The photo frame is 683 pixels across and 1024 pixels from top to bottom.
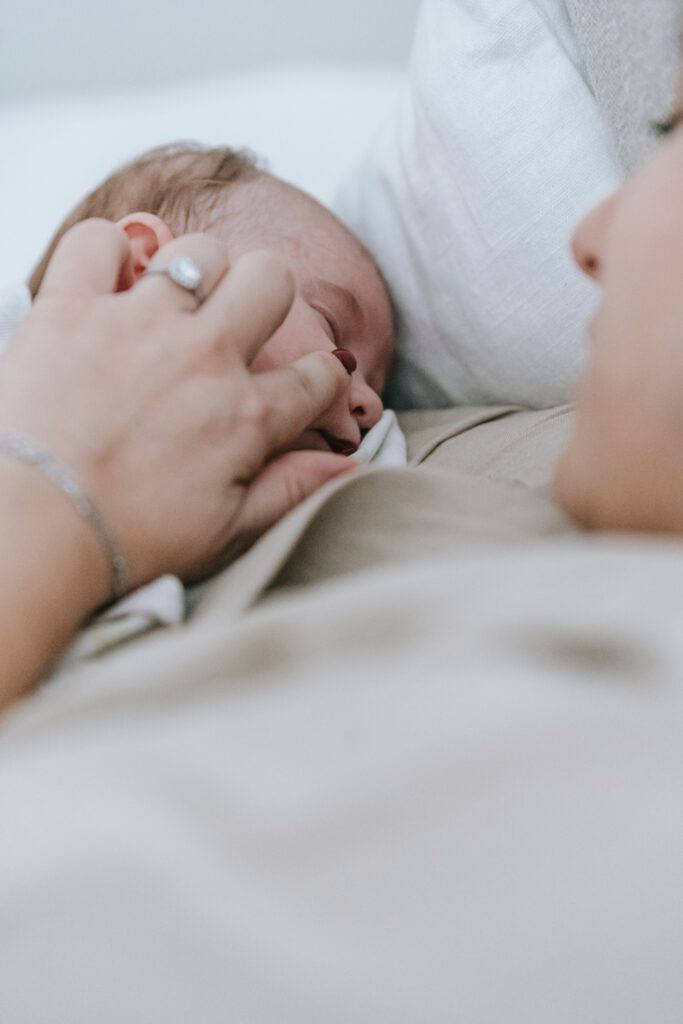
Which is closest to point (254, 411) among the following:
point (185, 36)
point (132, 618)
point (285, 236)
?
point (132, 618)

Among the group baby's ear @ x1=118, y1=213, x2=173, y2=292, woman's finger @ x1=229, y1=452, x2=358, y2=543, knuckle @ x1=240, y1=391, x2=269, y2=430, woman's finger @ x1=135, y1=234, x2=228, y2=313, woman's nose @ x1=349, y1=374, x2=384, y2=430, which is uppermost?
woman's finger @ x1=135, y1=234, x2=228, y2=313

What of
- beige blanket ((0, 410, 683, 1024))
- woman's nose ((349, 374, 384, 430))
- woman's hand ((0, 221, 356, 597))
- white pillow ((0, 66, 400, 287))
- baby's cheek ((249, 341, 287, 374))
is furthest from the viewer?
white pillow ((0, 66, 400, 287))

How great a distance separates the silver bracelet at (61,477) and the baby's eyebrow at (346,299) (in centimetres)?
44

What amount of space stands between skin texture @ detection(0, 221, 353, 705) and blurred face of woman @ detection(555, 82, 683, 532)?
0.19m

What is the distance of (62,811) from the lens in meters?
0.31

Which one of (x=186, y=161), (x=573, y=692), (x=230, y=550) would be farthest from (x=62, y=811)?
(x=186, y=161)

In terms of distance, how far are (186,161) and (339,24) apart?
2.42 feet

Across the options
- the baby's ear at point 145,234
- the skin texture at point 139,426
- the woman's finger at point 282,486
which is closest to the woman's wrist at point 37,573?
the skin texture at point 139,426

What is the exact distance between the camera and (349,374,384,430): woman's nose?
2.91 feet

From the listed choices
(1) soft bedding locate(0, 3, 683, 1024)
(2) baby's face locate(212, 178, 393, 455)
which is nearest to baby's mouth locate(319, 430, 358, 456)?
(2) baby's face locate(212, 178, 393, 455)

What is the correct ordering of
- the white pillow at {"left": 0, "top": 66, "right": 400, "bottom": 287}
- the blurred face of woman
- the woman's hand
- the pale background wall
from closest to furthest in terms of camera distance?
the blurred face of woman < the woman's hand < the white pillow at {"left": 0, "top": 66, "right": 400, "bottom": 287} < the pale background wall

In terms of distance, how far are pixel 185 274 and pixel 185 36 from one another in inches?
46.4

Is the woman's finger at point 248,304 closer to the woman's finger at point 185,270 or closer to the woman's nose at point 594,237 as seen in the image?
the woman's finger at point 185,270

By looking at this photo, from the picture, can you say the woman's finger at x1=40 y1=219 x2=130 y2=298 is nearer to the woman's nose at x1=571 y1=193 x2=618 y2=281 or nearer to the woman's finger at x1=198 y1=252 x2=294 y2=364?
the woman's finger at x1=198 y1=252 x2=294 y2=364
